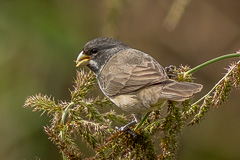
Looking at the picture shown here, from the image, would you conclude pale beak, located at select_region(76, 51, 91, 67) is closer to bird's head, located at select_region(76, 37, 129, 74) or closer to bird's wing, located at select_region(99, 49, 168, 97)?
bird's head, located at select_region(76, 37, 129, 74)

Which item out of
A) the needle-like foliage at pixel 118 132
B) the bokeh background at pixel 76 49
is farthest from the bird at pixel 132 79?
the bokeh background at pixel 76 49

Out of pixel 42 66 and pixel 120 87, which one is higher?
pixel 120 87

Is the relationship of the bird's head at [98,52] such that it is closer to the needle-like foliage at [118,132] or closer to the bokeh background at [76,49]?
the bokeh background at [76,49]

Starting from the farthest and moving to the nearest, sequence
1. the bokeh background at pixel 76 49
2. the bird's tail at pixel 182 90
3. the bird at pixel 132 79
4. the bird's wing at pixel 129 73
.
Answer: the bokeh background at pixel 76 49 → the bird's wing at pixel 129 73 → the bird at pixel 132 79 → the bird's tail at pixel 182 90

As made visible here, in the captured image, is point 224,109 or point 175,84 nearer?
point 175,84

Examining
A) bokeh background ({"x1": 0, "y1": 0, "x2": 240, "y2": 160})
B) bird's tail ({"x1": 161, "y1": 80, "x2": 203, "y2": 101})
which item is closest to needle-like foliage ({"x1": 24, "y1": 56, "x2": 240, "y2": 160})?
bird's tail ({"x1": 161, "y1": 80, "x2": 203, "y2": 101})

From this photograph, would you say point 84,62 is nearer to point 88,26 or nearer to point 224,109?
point 88,26

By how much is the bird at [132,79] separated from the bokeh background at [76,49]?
0.35m

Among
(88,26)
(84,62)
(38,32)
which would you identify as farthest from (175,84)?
(88,26)

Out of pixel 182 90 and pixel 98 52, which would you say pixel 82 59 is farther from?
pixel 182 90

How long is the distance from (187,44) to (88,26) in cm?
190

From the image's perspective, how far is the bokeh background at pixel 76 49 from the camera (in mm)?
6738

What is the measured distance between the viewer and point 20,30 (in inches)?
268

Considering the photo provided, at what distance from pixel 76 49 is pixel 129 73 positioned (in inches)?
98.9
